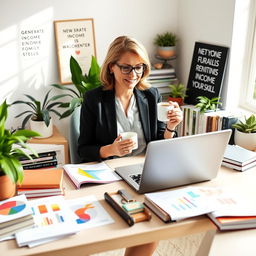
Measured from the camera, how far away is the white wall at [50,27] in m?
2.98

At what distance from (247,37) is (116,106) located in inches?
48.8

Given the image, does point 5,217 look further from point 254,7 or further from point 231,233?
point 254,7

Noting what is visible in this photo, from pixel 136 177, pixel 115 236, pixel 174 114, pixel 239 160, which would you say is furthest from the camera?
pixel 174 114

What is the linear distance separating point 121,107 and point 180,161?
74 centimetres

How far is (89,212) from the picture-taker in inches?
59.6

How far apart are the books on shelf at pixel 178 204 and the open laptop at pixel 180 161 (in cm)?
6

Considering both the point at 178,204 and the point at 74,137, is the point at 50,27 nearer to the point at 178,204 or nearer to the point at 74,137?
the point at 74,137

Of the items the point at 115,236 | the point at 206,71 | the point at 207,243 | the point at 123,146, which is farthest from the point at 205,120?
the point at 115,236

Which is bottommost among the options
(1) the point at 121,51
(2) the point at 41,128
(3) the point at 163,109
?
(2) the point at 41,128

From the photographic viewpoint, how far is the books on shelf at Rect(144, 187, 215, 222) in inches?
57.5

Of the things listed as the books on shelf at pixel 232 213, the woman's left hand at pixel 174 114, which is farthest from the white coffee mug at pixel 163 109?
the books on shelf at pixel 232 213

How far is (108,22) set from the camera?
3236 mm

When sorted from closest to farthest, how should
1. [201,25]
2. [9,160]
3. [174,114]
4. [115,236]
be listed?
1. [115,236]
2. [9,160]
3. [174,114]
4. [201,25]

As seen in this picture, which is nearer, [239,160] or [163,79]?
[239,160]
